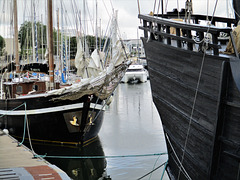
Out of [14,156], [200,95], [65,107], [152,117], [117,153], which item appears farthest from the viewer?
[152,117]

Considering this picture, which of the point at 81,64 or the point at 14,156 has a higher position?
the point at 81,64

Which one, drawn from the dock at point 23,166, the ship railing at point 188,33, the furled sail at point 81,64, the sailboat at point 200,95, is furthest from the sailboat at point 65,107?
the sailboat at point 200,95

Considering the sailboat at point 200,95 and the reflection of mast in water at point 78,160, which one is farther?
the reflection of mast in water at point 78,160

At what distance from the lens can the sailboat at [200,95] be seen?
538 cm

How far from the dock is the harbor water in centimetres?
108

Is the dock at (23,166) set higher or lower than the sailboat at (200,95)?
lower

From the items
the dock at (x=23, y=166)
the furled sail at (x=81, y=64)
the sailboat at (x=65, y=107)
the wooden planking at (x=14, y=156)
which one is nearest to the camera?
the dock at (x=23, y=166)

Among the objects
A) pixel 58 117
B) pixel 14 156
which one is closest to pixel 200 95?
pixel 14 156

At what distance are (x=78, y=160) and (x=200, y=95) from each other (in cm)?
853

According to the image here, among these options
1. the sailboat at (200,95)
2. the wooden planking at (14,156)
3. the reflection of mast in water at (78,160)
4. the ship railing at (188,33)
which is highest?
the ship railing at (188,33)

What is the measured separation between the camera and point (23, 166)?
823 cm

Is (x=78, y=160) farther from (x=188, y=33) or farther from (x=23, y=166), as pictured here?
(x=188, y=33)

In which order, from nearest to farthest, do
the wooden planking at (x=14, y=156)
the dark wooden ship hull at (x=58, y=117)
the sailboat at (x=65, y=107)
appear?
the wooden planking at (x=14, y=156), the sailboat at (x=65, y=107), the dark wooden ship hull at (x=58, y=117)

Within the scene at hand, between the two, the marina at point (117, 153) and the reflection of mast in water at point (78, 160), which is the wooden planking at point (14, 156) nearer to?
the marina at point (117, 153)
